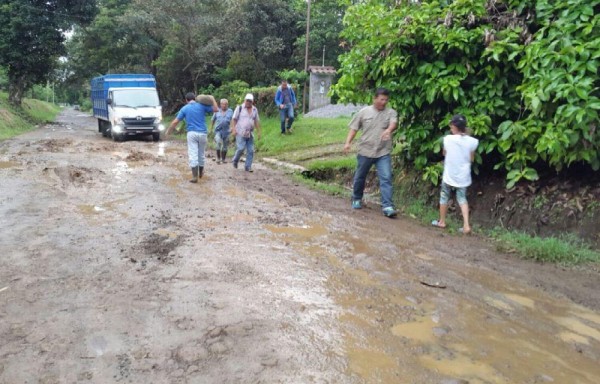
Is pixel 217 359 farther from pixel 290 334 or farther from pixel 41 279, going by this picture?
pixel 41 279

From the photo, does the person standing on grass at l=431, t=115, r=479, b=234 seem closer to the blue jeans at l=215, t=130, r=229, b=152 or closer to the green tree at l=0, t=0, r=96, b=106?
the blue jeans at l=215, t=130, r=229, b=152

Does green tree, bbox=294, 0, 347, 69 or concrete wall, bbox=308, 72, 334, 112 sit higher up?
green tree, bbox=294, 0, 347, 69

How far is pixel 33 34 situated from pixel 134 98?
1339cm

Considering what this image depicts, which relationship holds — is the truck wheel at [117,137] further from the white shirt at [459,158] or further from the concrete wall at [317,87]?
the white shirt at [459,158]

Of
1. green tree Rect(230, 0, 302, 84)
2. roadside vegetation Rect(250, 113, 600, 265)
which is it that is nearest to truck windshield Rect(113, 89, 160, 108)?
roadside vegetation Rect(250, 113, 600, 265)

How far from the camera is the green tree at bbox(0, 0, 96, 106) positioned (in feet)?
90.6

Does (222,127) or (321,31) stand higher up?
(321,31)

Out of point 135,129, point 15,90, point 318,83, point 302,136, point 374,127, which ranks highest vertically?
point 318,83

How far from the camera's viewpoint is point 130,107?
64.2 feet

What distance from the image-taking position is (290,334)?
345cm

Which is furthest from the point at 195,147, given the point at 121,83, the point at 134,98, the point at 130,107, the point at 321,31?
the point at 321,31

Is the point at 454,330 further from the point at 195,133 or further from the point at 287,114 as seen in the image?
the point at 287,114

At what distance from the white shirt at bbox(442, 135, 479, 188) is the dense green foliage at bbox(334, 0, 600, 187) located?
0.82ft

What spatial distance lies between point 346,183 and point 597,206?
503cm
